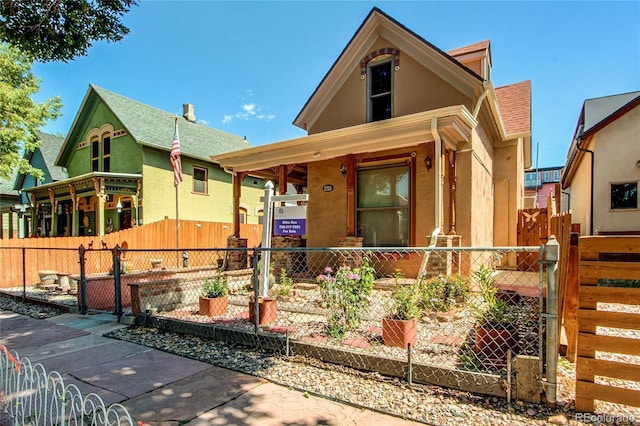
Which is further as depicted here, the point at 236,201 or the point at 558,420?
the point at 236,201

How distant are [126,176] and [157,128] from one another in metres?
3.78

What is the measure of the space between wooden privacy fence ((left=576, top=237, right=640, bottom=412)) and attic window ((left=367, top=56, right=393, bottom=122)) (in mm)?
7148

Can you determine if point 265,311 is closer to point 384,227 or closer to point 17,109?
point 384,227

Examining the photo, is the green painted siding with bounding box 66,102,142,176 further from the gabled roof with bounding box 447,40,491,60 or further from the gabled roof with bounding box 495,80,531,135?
the gabled roof with bounding box 495,80,531,135

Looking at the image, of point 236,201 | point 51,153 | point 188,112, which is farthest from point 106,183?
point 51,153

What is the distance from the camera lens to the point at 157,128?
17.1 meters

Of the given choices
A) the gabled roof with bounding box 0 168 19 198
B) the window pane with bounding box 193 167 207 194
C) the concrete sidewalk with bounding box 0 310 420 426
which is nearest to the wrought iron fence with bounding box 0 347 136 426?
the concrete sidewalk with bounding box 0 310 420 426

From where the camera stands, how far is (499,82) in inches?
519

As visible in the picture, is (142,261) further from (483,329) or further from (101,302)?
(483,329)

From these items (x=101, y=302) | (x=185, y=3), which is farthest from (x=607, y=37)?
(x=101, y=302)

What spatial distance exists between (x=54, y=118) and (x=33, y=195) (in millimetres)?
5025

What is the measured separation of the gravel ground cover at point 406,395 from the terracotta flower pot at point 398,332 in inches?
26.2

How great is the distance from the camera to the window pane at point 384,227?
27.2 feet

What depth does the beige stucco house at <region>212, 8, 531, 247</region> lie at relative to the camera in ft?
24.6
